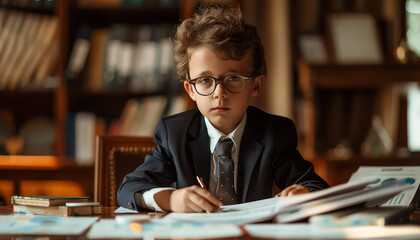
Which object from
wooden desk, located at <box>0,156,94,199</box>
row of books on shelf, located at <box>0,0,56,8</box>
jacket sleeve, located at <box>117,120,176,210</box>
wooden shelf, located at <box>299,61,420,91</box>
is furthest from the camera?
wooden shelf, located at <box>299,61,420,91</box>

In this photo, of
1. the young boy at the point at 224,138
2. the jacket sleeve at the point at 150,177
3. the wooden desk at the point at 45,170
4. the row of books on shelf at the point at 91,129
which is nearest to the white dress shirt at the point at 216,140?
the young boy at the point at 224,138

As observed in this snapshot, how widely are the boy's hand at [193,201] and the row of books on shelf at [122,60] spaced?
1.60 metres

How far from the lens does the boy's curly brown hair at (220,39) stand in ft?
3.86

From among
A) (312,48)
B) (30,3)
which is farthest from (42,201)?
(312,48)

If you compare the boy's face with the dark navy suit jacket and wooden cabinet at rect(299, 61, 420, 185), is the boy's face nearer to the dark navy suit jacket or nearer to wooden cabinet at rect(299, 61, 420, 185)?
the dark navy suit jacket

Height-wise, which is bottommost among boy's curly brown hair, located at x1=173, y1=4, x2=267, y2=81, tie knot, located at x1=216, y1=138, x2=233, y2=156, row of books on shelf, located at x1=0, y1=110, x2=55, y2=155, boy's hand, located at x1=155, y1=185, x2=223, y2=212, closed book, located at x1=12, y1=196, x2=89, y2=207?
row of books on shelf, located at x1=0, y1=110, x2=55, y2=155

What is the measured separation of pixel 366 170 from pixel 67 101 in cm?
179

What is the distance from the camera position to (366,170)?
1153 mm

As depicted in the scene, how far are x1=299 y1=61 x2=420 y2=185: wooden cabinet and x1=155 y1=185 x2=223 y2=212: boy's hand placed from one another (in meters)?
1.89

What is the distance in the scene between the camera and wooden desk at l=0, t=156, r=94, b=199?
2.38 meters

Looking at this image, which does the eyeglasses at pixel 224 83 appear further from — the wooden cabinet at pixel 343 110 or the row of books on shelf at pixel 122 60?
the wooden cabinet at pixel 343 110

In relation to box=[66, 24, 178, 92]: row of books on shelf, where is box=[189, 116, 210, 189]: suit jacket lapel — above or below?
below

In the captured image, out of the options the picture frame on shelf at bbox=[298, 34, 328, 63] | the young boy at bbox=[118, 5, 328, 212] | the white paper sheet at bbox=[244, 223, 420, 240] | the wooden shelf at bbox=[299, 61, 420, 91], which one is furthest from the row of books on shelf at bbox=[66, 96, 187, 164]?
the white paper sheet at bbox=[244, 223, 420, 240]

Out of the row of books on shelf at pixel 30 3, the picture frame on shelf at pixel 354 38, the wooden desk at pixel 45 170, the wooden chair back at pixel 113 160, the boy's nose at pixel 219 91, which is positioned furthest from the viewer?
the picture frame on shelf at pixel 354 38
